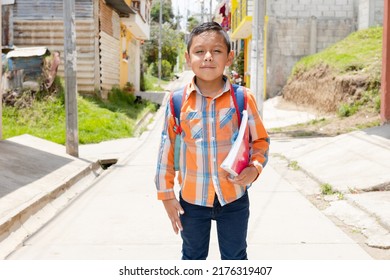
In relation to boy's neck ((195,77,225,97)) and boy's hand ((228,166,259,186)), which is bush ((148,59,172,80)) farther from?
boy's hand ((228,166,259,186))

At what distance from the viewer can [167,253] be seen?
15.4 feet

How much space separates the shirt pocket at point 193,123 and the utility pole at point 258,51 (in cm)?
1205

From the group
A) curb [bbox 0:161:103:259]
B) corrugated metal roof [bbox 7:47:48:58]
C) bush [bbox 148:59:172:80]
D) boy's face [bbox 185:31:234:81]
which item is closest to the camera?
boy's face [bbox 185:31:234:81]

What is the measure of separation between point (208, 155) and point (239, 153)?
0.18 meters

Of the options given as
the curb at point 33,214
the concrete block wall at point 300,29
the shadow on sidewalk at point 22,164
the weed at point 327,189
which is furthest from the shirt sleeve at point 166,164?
the concrete block wall at point 300,29

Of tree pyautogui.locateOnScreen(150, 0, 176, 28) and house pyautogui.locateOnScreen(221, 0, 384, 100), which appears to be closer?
house pyautogui.locateOnScreen(221, 0, 384, 100)

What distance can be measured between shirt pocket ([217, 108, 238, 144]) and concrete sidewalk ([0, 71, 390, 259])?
190 cm

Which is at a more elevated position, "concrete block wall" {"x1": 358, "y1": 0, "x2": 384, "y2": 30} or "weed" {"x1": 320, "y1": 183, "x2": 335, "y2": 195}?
"concrete block wall" {"x1": 358, "y1": 0, "x2": 384, "y2": 30}

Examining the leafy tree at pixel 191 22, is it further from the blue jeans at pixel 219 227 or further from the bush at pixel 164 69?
the blue jeans at pixel 219 227

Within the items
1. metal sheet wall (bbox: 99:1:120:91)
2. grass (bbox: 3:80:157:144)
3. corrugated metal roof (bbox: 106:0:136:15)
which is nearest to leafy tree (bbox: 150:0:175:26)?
corrugated metal roof (bbox: 106:0:136:15)

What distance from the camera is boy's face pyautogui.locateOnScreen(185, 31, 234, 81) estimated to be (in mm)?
2916

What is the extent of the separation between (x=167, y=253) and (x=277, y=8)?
839 inches

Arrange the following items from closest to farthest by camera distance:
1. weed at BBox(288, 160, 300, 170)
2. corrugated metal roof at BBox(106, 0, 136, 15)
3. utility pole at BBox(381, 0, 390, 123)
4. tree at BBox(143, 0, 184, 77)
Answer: weed at BBox(288, 160, 300, 170) < utility pole at BBox(381, 0, 390, 123) < corrugated metal roof at BBox(106, 0, 136, 15) < tree at BBox(143, 0, 184, 77)

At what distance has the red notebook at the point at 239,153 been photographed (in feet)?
9.20
